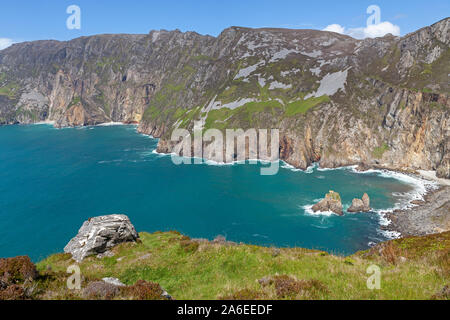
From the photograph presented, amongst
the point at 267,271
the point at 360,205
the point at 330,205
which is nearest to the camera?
the point at 267,271

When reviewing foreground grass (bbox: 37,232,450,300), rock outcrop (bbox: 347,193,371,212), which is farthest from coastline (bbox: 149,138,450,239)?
foreground grass (bbox: 37,232,450,300)

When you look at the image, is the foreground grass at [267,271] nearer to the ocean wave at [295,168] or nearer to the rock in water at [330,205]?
the rock in water at [330,205]

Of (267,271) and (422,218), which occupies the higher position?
(267,271)

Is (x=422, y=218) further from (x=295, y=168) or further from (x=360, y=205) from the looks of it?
(x=295, y=168)

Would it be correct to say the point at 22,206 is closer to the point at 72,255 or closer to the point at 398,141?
the point at 72,255

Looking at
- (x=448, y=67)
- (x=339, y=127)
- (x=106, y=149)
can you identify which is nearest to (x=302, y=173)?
(x=339, y=127)

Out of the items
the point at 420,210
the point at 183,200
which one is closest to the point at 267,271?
the point at 183,200
